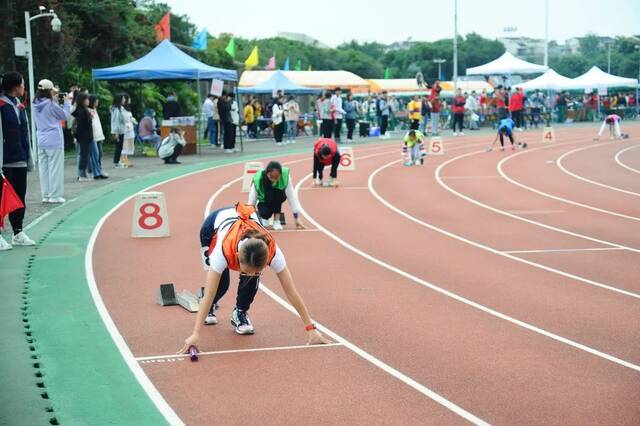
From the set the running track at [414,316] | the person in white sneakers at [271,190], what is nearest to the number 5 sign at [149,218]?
the running track at [414,316]

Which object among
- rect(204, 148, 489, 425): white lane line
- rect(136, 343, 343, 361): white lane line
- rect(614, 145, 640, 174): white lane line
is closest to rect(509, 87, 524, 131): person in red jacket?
rect(614, 145, 640, 174): white lane line

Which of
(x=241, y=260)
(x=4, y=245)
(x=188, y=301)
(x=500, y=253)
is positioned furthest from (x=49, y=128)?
(x=241, y=260)

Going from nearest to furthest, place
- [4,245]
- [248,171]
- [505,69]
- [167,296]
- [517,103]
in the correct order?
[167,296] < [4,245] < [248,171] < [517,103] < [505,69]

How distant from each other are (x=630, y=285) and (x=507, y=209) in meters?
6.74

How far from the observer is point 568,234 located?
1412cm

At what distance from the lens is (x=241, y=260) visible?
6613 millimetres

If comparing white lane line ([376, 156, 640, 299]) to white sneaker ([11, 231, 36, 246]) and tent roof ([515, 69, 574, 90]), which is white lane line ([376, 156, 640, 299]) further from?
tent roof ([515, 69, 574, 90])

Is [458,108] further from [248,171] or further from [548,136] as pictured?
[248,171]

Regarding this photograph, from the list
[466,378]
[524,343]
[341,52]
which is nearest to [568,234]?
[524,343]

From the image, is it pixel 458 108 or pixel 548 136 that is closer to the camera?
pixel 548 136

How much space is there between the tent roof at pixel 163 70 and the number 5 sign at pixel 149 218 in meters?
14.9

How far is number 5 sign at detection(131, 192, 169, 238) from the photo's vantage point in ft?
44.1

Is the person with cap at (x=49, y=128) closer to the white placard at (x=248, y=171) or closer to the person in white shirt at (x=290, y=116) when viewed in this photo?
the white placard at (x=248, y=171)

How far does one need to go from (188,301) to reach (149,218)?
463 cm
